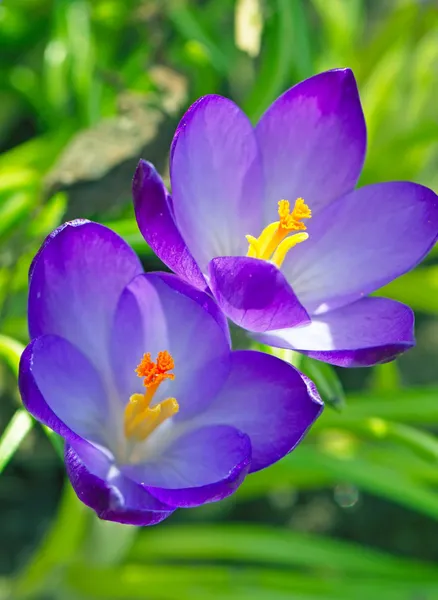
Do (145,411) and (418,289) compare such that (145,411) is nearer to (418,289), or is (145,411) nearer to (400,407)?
(400,407)

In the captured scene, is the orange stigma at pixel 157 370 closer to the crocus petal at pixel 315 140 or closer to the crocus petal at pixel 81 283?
the crocus petal at pixel 81 283

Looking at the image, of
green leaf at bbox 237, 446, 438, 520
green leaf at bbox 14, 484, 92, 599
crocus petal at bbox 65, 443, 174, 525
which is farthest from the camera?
green leaf at bbox 14, 484, 92, 599

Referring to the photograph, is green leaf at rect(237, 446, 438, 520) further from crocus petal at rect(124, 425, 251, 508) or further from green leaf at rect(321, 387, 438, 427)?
crocus petal at rect(124, 425, 251, 508)

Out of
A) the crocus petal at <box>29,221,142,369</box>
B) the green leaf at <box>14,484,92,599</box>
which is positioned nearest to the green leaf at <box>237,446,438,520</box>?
the green leaf at <box>14,484,92,599</box>

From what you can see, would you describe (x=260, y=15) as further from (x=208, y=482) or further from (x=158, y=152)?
(x=208, y=482)

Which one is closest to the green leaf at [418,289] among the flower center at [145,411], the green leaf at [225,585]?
the green leaf at [225,585]

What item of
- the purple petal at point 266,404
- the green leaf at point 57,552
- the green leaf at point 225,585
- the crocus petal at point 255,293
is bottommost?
the green leaf at point 225,585
